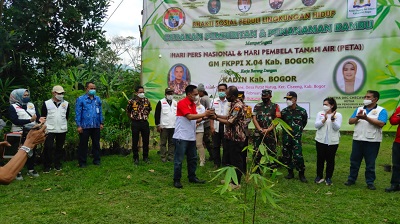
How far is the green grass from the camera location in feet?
14.1

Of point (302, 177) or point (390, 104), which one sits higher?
point (390, 104)

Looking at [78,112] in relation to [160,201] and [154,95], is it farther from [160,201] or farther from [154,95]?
[160,201]

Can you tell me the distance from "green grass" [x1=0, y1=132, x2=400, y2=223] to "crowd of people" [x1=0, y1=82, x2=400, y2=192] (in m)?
0.35

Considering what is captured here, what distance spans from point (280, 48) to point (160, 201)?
12.9 feet

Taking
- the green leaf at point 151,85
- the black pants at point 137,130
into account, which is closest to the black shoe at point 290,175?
the black pants at point 137,130

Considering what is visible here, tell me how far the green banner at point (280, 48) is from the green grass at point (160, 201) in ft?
5.65

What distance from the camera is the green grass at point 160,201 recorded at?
4312 millimetres

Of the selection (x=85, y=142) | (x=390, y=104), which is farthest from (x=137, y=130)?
(x=390, y=104)

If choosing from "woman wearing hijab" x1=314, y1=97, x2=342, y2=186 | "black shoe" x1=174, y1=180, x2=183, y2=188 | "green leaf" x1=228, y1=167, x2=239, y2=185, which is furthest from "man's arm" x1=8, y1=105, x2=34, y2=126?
"green leaf" x1=228, y1=167, x2=239, y2=185

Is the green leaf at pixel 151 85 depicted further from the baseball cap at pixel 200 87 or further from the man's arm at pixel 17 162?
the man's arm at pixel 17 162

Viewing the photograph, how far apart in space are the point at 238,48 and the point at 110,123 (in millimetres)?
3559

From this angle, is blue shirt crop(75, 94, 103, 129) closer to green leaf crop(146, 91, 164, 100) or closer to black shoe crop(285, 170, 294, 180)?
green leaf crop(146, 91, 164, 100)

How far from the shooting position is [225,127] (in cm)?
577

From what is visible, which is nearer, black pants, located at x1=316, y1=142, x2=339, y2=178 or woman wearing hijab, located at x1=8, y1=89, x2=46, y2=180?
black pants, located at x1=316, y1=142, x2=339, y2=178
